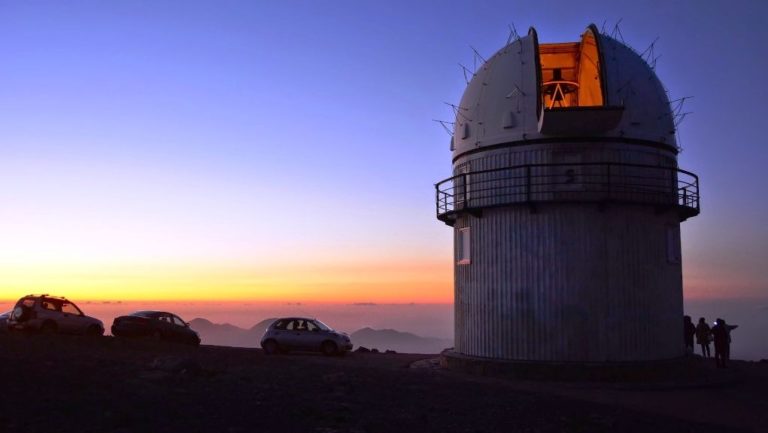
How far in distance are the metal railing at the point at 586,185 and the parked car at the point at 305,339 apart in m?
8.09

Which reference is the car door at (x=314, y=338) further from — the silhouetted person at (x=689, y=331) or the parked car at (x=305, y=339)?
the silhouetted person at (x=689, y=331)

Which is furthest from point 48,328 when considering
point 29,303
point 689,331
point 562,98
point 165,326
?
point 689,331

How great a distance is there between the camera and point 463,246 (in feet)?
71.4

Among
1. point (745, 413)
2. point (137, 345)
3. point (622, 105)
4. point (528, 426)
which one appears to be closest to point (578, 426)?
point (528, 426)

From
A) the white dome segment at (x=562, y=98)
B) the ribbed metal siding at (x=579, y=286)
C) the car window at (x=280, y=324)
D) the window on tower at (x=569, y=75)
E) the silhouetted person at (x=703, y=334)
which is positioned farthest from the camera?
the car window at (x=280, y=324)

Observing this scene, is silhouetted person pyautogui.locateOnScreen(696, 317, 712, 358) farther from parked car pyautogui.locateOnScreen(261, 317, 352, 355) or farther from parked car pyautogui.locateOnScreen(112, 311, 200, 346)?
parked car pyautogui.locateOnScreen(112, 311, 200, 346)

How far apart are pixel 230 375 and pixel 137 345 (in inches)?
291

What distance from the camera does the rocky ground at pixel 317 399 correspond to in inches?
458

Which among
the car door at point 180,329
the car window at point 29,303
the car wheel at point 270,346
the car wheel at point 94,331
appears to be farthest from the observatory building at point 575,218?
the car window at point 29,303

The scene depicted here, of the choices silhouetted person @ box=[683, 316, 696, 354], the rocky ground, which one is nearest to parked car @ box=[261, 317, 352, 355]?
the rocky ground

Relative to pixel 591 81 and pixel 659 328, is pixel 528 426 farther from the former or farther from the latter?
pixel 591 81

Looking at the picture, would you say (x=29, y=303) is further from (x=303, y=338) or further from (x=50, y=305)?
(x=303, y=338)

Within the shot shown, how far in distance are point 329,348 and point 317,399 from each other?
455 inches

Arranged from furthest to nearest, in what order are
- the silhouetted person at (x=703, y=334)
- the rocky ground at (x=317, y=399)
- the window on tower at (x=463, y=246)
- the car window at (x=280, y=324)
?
the car window at (x=280, y=324) → the silhouetted person at (x=703, y=334) → the window on tower at (x=463, y=246) → the rocky ground at (x=317, y=399)
